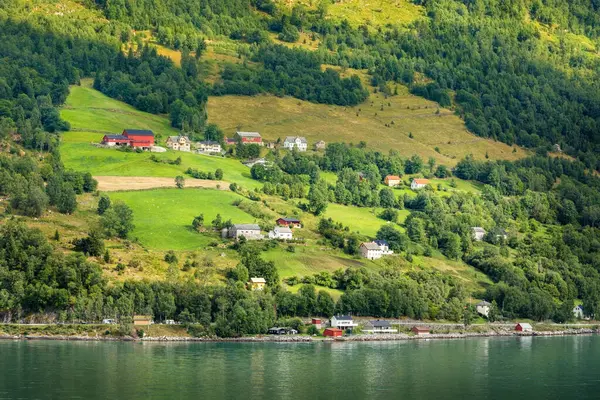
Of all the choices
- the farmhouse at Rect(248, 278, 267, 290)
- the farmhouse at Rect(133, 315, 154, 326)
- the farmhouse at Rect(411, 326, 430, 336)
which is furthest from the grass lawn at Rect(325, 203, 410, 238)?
the farmhouse at Rect(133, 315, 154, 326)

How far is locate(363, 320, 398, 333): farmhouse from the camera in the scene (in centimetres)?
12562

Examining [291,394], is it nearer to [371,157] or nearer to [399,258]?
[399,258]

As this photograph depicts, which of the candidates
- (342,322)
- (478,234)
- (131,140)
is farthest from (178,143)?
(342,322)

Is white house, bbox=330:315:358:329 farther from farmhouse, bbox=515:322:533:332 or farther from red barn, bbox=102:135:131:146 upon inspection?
red barn, bbox=102:135:131:146

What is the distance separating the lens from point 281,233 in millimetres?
145000

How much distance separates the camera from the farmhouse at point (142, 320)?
116 metres

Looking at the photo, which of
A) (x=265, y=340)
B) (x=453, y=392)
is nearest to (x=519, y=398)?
(x=453, y=392)

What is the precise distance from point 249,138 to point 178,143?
15341 millimetres

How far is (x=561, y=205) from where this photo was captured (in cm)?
18512

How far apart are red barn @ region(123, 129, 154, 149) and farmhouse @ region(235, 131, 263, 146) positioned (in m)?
19.2

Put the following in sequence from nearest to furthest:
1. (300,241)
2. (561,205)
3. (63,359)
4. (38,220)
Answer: (63,359) → (38,220) → (300,241) → (561,205)

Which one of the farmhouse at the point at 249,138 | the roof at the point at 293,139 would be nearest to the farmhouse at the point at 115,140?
the farmhouse at the point at 249,138

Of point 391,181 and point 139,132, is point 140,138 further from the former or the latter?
point 391,181

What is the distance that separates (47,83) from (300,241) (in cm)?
6926
